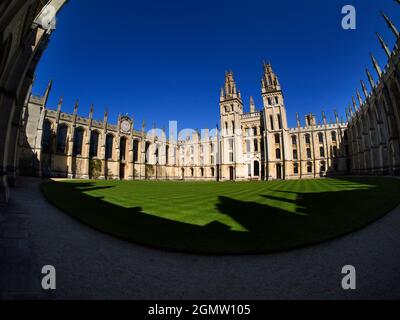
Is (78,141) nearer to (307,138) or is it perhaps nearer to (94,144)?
(94,144)

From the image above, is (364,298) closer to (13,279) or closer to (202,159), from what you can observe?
(13,279)

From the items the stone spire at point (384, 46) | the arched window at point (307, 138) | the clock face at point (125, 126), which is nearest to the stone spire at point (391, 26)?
the stone spire at point (384, 46)

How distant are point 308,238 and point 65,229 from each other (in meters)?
7.75

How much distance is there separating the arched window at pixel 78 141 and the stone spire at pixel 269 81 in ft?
152

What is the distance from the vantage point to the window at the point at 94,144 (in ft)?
150

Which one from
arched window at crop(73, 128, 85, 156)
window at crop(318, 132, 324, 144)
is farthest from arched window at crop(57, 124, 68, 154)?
window at crop(318, 132, 324, 144)

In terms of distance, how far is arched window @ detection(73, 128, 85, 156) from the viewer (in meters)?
43.0

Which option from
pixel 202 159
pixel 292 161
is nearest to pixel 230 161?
pixel 202 159

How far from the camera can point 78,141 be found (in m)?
43.6

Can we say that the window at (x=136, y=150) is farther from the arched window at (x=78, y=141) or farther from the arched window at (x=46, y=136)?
the arched window at (x=46, y=136)

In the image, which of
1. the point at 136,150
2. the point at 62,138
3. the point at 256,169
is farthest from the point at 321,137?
the point at 62,138

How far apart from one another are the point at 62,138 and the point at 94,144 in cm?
671

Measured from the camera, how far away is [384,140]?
31.8 metres

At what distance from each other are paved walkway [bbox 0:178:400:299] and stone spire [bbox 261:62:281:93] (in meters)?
54.8
